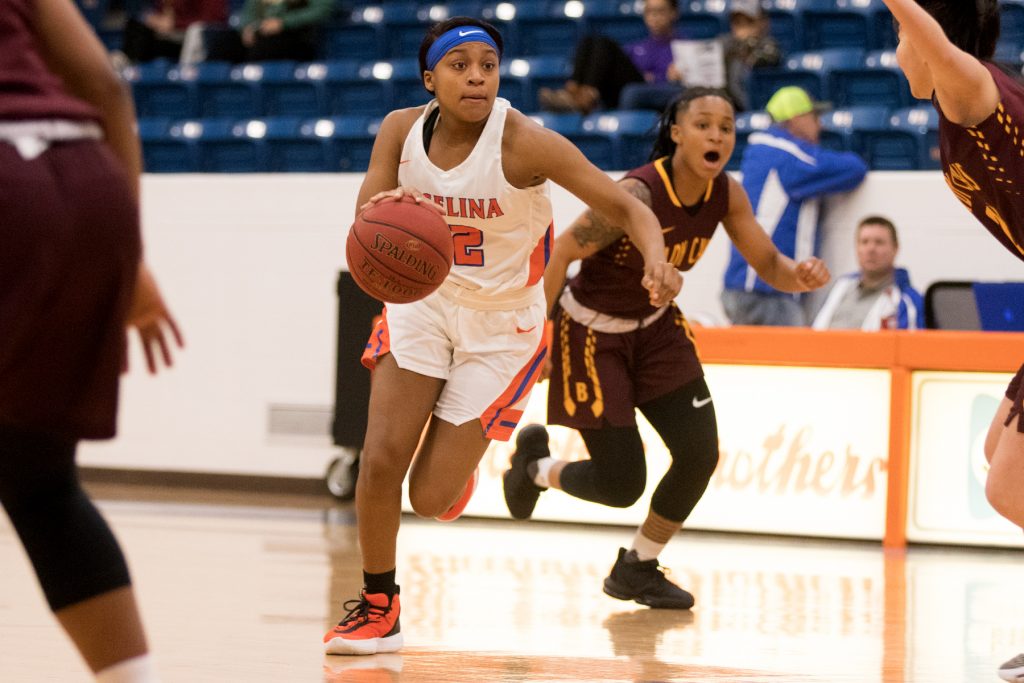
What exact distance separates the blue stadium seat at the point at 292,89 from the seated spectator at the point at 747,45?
3494 millimetres

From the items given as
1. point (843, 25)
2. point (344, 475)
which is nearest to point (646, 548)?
point (344, 475)

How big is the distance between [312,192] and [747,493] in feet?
12.0

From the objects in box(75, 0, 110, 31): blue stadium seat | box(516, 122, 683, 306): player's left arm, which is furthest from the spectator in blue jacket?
box(75, 0, 110, 31): blue stadium seat

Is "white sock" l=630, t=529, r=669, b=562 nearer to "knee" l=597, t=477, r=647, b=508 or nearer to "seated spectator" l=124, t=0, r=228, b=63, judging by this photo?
"knee" l=597, t=477, r=647, b=508

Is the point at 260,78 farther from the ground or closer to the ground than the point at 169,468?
farther from the ground

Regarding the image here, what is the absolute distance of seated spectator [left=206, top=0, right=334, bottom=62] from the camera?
1199 cm

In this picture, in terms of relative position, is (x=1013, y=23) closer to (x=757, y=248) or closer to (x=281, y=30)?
(x=757, y=248)

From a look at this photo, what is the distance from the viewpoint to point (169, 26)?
1285cm

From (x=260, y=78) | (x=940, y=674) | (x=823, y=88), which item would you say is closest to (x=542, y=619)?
(x=940, y=674)

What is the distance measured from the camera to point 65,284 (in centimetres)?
216

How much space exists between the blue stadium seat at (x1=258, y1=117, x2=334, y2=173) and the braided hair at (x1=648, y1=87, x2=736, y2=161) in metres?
5.73

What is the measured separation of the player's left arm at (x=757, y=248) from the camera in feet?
16.8

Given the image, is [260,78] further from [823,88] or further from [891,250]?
[891,250]

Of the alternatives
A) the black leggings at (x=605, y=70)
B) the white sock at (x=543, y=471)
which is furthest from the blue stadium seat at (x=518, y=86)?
the white sock at (x=543, y=471)
